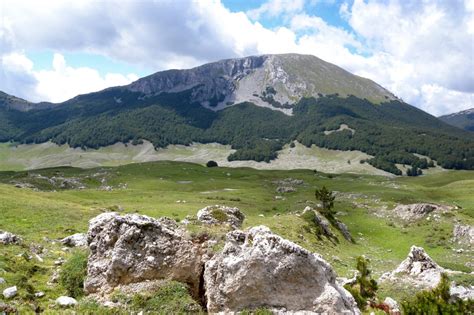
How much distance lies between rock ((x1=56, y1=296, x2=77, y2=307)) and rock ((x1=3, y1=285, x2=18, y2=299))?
171 centimetres

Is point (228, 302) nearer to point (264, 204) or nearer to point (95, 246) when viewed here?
point (95, 246)

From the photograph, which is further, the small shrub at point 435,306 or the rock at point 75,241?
the rock at point 75,241

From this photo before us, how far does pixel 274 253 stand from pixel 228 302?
274 centimetres

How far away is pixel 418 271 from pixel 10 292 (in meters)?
26.5

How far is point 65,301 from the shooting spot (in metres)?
16.1

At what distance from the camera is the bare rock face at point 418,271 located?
2778cm

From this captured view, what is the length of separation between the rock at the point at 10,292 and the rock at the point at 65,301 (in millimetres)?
1706

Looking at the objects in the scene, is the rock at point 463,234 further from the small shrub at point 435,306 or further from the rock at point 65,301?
the rock at point 65,301

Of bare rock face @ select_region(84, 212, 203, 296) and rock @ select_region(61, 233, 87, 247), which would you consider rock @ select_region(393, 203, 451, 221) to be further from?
bare rock face @ select_region(84, 212, 203, 296)

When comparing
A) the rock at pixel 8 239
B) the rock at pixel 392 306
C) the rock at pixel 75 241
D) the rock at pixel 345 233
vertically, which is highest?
the rock at pixel 8 239

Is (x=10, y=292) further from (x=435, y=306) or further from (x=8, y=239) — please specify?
(x=435, y=306)

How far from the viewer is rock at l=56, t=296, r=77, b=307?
52.2ft

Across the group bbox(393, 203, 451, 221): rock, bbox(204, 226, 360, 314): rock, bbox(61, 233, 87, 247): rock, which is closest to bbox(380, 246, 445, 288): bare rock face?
bbox(204, 226, 360, 314): rock

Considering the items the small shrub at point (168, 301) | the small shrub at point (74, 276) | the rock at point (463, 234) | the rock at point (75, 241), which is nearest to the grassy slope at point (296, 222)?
the small shrub at point (74, 276)
